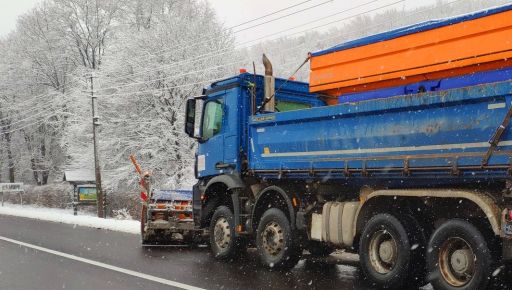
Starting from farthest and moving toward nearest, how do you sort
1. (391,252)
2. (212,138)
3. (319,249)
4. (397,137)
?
(212,138)
(319,249)
(391,252)
(397,137)

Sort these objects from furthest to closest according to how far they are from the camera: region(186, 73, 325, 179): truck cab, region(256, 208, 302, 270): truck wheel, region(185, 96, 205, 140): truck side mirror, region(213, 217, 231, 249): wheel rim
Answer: region(185, 96, 205, 140): truck side mirror, region(213, 217, 231, 249): wheel rim, region(186, 73, 325, 179): truck cab, region(256, 208, 302, 270): truck wheel

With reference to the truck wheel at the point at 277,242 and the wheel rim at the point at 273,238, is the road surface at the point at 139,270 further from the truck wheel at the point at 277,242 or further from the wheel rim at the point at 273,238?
the wheel rim at the point at 273,238

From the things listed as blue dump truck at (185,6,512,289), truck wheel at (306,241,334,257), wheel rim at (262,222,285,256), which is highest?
blue dump truck at (185,6,512,289)

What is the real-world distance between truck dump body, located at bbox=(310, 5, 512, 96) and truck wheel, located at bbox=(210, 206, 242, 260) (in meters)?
2.60

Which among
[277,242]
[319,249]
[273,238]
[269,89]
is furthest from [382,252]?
[269,89]

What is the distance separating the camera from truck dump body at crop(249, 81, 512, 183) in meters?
5.15

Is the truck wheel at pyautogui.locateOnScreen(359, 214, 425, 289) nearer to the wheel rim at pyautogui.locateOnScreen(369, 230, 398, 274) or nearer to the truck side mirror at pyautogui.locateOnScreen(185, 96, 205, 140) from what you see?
the wheel rim at pyautogui.locateOnScreen(369, 230, 398, 274)

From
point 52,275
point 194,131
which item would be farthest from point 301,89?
point 52,275

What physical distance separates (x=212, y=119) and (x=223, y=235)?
1.96m

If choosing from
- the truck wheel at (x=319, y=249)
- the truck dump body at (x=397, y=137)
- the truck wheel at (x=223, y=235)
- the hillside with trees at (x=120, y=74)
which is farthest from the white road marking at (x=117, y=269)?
the hillside with trees at (x=120, y=74)

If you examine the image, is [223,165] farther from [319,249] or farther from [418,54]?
[418,54]

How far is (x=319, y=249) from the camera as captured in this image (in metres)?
8.41

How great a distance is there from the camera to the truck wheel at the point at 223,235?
8656 mm

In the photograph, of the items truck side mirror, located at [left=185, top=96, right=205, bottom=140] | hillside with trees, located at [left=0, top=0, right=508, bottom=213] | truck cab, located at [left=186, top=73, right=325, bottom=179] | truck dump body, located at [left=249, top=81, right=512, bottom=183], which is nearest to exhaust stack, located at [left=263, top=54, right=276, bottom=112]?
truck cab, located at [left=186, top=73, right=325, bottom=179]
